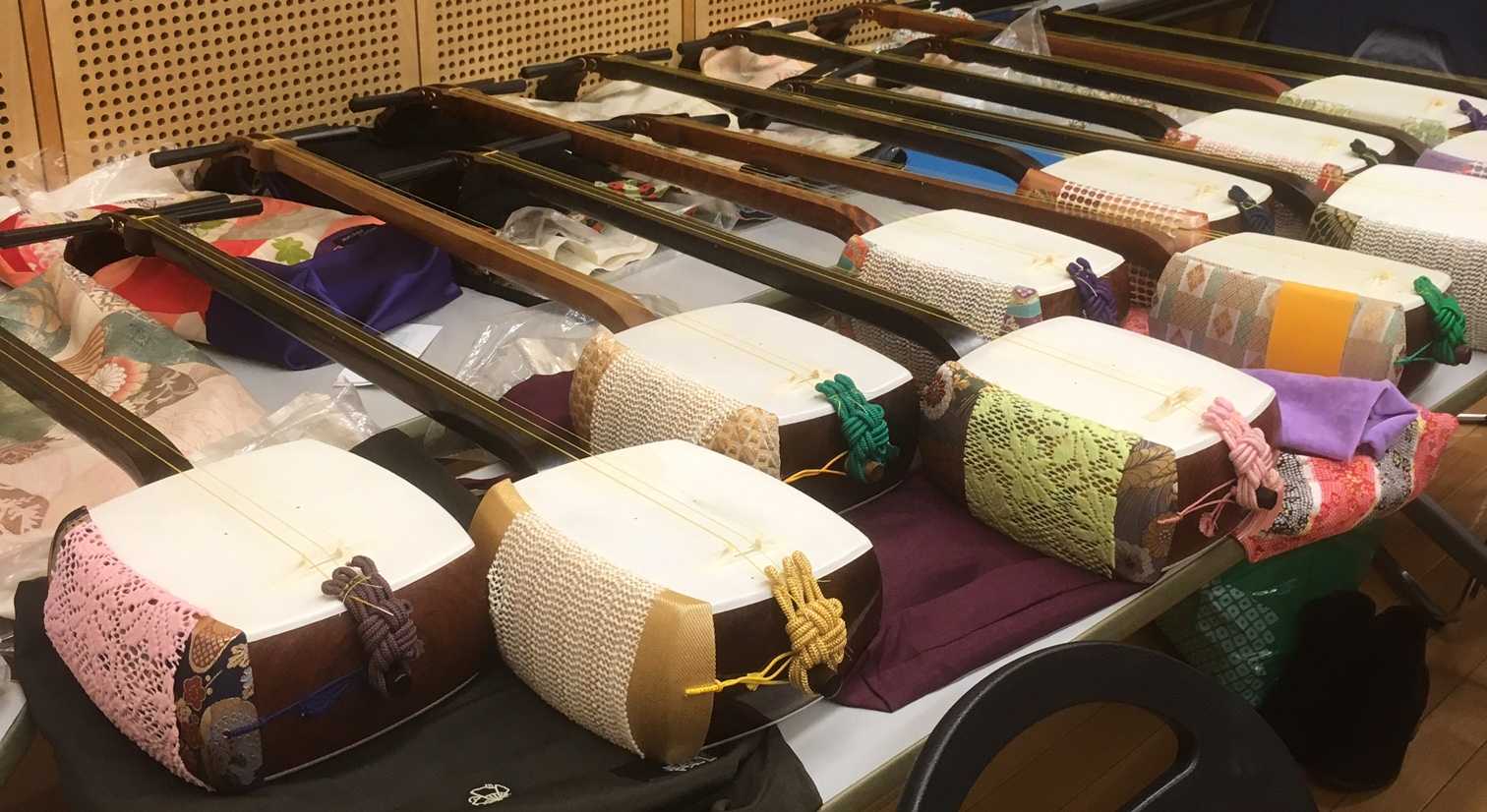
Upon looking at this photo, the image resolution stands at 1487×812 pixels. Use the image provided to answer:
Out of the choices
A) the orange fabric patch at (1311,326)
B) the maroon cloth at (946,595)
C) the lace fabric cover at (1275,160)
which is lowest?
the maroon cloth at (946,595)

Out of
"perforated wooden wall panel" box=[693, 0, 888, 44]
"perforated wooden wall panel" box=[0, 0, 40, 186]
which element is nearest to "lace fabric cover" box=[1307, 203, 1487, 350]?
"perforated wooden wall panel" box=[693, 0, 888, 44]

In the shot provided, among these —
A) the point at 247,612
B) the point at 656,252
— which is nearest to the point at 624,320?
the point at 656,252

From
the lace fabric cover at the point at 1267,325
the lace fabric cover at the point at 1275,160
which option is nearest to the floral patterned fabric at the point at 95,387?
the lace fabric cover at the point at 1267,325

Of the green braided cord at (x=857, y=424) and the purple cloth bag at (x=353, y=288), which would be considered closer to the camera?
the green braided cord at (x=857, y=424)

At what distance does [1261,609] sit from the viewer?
7.20ft

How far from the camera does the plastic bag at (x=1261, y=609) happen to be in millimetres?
2180

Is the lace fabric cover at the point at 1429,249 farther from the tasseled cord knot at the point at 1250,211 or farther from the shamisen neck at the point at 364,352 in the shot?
the shamisen neck at the point at 364,352

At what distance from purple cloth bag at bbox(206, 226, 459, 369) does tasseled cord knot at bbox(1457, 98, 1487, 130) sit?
1.65 meters

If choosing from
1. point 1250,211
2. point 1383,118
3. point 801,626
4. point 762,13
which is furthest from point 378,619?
point 762,13

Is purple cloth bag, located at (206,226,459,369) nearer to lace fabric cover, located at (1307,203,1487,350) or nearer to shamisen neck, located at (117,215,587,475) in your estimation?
shamisen neck, located at (117,215,587,475)

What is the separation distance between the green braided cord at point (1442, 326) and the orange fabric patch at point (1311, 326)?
0.25 feet

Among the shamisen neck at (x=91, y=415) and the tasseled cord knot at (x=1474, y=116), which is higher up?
the tasseled cord knot at (x=1474, y=116)

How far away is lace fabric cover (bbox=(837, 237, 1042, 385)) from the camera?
1519mm

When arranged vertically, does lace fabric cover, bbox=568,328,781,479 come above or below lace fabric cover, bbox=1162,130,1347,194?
below
